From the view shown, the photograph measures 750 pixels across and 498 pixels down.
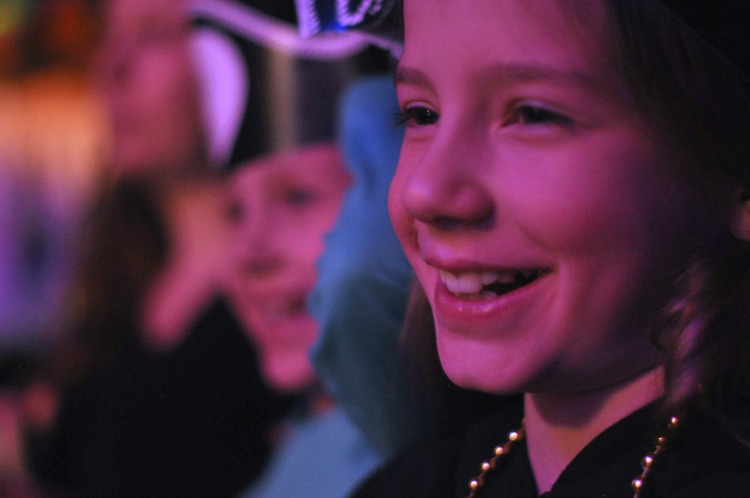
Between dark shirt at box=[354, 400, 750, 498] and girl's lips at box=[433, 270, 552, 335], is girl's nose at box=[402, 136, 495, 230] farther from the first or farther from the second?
dark shirt at box=[354, 400, 750, 498]

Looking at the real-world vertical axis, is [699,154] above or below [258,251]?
above

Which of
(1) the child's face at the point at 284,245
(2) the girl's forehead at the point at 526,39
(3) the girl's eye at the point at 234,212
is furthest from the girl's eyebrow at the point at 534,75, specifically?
(3) the girl's eye at the point at 234,212

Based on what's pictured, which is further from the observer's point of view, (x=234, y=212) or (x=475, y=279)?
(x=234, y=212)

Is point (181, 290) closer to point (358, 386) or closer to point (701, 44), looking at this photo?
point (358, 386)

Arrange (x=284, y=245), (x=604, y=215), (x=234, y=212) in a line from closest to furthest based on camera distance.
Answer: (x=604, y=215) < (x=284, y=245) < (x=234, y=212)

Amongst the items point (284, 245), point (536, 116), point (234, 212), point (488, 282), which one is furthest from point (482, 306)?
point (234, 212)

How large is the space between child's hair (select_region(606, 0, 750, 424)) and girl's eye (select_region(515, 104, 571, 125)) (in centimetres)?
5

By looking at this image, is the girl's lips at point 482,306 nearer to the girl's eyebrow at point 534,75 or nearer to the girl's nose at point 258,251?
the girl's eyebrow at point 534,75

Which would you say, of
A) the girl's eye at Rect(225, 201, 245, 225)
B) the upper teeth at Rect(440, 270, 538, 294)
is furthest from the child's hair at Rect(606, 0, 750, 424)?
the girl's eye at Rect(225, 201, 245, 225)

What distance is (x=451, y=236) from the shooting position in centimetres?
59

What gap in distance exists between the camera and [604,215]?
1.76 ft

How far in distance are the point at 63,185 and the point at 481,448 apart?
110 cm

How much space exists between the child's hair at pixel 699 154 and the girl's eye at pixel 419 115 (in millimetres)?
159

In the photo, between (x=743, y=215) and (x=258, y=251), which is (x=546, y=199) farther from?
(x=258, y=251)
